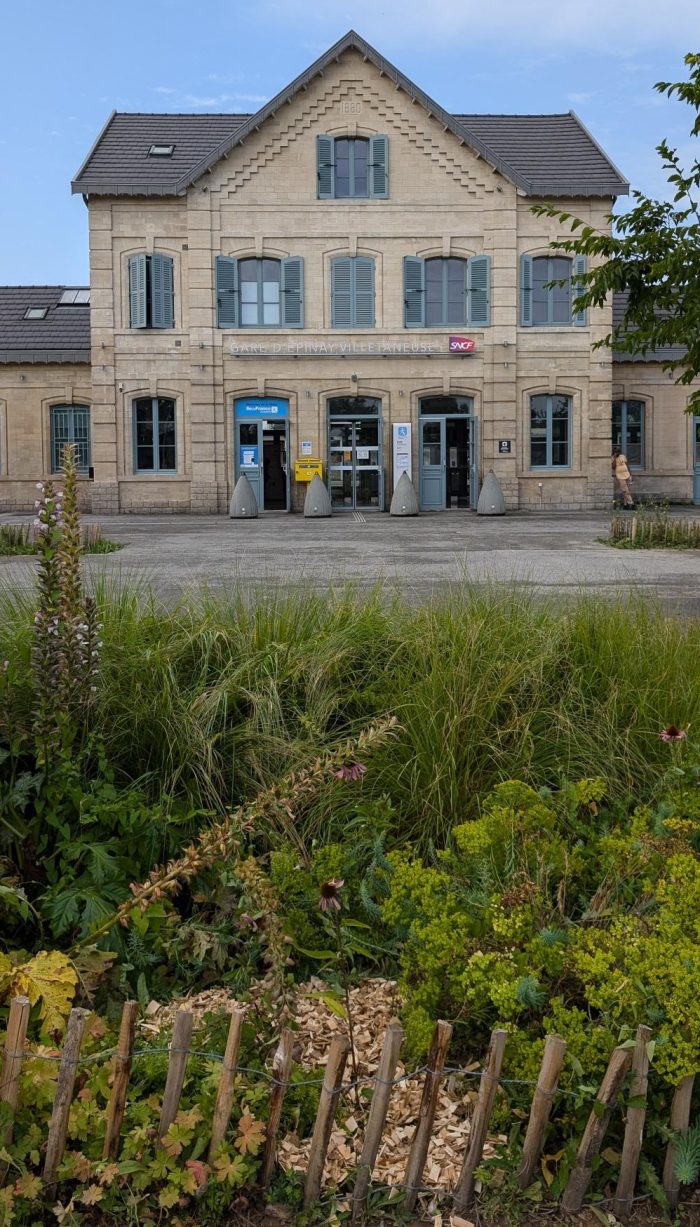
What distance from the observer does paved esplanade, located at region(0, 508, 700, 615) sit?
11016 millimetres

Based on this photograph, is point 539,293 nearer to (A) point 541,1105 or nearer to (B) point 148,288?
(B) point 148,288

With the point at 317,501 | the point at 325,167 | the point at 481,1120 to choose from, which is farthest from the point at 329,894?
the point at 325,167

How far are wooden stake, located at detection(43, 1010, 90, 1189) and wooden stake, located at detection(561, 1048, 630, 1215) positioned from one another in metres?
1.13

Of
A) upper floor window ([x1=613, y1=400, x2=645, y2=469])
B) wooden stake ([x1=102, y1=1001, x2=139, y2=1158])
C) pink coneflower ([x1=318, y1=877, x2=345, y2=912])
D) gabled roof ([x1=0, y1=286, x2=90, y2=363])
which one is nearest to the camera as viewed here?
wooden stake ([x1=102, y1=1001, x2=139, y2=1158])

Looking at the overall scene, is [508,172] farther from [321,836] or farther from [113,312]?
[321,836]

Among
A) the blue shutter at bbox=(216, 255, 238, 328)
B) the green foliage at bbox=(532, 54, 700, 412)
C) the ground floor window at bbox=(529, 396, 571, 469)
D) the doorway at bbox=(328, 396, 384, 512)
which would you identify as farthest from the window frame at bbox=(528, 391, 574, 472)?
the green foliage at bbox=(532, 54, 700, 412)

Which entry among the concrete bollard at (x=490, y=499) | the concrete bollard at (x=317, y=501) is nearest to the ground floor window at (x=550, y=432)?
the concrete bollard at (x=490, y=499)

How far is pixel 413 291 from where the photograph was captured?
31.0 metres

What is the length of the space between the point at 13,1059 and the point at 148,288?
99.7ft

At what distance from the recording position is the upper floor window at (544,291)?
1230 inches

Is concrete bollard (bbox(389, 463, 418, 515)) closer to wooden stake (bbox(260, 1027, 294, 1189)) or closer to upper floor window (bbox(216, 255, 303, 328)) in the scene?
upper floor window (bbox(216, 255, 303, 328))

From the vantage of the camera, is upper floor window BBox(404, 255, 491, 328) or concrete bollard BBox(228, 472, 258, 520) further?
upper floor window BBox(404, 255, 491, 328)

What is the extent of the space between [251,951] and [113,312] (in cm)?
2957

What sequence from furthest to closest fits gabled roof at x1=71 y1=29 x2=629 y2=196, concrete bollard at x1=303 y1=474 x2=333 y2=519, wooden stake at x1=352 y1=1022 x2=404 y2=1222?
1. gabled roof at x1=71 y1=29 x2=629 y2=196
2. concrete bollard at x1=303 y1=474 x2=333 y2=519
3. wooden stake at x1=352 y1=1022 x2=404 y2=1222
